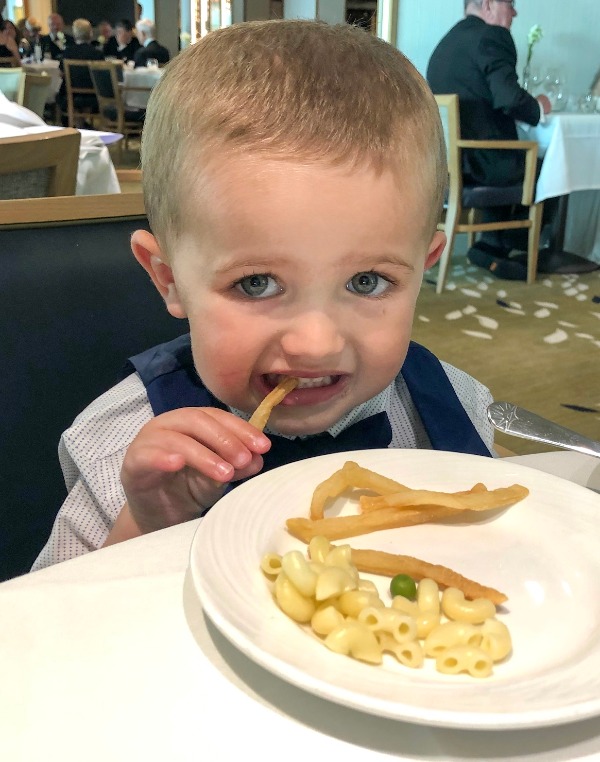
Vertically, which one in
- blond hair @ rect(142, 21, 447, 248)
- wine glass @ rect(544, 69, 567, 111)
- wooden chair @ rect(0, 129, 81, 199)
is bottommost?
wine glass @ rect(544, 69, 567, 111)

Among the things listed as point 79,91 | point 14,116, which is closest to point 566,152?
point 14,116

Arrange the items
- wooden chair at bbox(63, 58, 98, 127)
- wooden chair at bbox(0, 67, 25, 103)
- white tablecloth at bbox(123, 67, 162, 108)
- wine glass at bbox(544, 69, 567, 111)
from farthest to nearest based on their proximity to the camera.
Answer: wooden chair at bbox(63, 58, 98, 127)
white tablecloth at bbox(123, 67, 162, 108)
wine glass at bbox(544, 69, 567, 111)
wooden chair at bbox(0, 67, 25, 103)

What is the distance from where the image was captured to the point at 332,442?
105cm

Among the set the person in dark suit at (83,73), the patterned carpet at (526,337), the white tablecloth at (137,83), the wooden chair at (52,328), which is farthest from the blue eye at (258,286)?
the person in dark suit at (83,73)

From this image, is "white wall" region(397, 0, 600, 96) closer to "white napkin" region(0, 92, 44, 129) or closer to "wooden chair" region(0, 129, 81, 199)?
"white napkin" region(0, 92, 44, 129)

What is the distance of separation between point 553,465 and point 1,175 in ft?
3.90

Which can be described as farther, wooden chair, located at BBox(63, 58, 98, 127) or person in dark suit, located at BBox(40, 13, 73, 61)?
person in dark suit, located at BBox(40, 13, 73, 61)

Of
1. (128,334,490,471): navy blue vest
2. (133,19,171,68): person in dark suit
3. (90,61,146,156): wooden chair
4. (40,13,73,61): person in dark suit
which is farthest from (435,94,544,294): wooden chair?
(40,13,73,61): person in dark suit

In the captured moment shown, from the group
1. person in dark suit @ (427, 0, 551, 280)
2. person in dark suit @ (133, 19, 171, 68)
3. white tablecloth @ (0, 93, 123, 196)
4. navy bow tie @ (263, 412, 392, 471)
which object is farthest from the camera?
person in dark suit @ (133, 19, 171, 68)

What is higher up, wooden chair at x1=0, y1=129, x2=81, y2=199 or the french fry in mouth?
wooden chair at x1=0, y1=129, x2=81, y2=199

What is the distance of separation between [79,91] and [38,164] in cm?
934

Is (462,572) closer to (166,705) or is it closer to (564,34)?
(166,705)

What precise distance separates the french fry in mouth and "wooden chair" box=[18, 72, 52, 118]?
3.99 meters

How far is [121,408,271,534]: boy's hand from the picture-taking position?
0.67m
